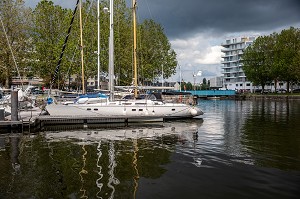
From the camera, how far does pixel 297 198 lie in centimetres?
1047

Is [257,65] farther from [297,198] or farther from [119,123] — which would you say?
[297,198]

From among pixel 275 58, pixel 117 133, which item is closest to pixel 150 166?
pixel 117 133

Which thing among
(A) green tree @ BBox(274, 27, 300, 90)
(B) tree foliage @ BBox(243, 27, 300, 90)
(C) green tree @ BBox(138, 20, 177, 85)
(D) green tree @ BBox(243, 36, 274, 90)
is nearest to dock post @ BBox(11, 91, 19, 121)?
(C) green tree @ BBox(138, 20, 177, 85)

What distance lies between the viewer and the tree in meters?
51.3

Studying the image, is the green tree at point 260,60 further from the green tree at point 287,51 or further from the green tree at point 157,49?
the green tree at point 157,49

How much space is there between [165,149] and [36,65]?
49306 millimetres

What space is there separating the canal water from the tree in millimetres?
31778

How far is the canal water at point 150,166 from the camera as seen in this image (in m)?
11.3

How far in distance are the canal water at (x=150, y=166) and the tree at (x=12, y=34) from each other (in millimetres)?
31778

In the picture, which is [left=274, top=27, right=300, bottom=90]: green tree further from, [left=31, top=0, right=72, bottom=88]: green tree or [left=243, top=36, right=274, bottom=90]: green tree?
[left=31, top=0, right=72, bottom=88]: green tree

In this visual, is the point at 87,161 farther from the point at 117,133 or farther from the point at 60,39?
the point at 60,39

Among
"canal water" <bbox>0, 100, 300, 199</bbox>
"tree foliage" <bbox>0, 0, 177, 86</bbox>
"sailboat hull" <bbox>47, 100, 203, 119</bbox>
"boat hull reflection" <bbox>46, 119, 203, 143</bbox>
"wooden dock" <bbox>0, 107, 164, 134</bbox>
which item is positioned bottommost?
"canal water" <bbox>0, 100, 300, 199</bbox>

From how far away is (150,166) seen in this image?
14.8 metres

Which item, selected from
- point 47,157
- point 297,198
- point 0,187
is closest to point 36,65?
point 47,157
